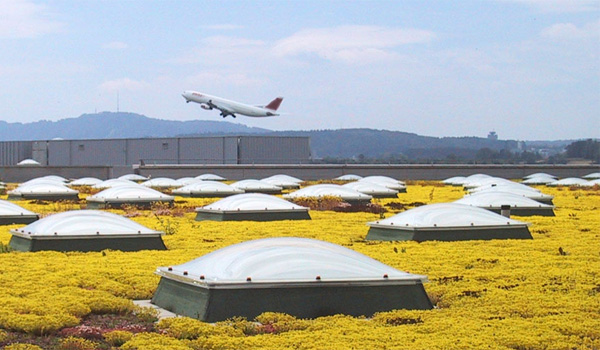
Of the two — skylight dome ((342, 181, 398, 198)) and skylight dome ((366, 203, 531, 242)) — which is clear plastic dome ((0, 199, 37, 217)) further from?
skylight dome ((342, 181, 398, 198))

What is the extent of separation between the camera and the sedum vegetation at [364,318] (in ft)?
30.8

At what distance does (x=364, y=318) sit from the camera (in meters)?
10.8

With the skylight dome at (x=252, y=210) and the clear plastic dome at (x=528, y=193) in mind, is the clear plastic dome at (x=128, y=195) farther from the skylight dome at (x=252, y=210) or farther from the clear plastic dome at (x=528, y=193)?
the clear plastic dome at (x=528, y=193)

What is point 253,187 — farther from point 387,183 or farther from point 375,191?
point 387,183

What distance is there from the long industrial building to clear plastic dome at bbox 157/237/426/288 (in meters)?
65.2

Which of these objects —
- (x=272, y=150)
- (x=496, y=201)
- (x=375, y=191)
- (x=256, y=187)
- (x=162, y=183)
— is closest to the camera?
(x=496, y=201)

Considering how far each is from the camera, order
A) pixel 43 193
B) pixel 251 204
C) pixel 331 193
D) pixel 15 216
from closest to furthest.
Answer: pixel 15 216
pixel 251 204
pixel 331 193
pixel 43 193

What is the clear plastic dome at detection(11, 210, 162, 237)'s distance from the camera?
17516 mm

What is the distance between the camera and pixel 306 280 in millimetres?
10977

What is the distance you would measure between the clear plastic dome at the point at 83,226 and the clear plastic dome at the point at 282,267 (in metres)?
5.96

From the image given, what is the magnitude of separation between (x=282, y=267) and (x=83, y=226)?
300 inches

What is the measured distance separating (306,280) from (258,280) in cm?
56

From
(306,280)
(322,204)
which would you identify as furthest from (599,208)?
(306,280)

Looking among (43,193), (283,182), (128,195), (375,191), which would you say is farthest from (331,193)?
(283,182)
